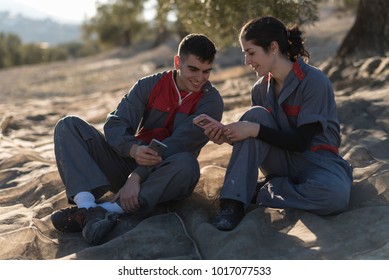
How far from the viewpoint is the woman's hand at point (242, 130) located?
3.44 m

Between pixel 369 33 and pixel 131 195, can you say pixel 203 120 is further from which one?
pixel 369 33

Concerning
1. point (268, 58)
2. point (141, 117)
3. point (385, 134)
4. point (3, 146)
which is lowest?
point (3, 146)

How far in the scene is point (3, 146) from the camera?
6273 millimetres

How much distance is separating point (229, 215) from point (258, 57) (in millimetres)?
967

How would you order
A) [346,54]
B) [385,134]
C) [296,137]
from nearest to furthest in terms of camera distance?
[296,137] → [385,134] → [346,54]

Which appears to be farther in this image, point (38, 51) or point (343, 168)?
point (38, 51)

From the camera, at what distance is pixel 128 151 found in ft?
12.3

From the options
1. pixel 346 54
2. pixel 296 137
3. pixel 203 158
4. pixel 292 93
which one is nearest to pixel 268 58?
pixel 292 93

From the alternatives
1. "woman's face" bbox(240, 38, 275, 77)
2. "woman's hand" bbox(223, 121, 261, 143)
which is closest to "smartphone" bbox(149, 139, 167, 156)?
"woman's hand" bbox(223, 121, 261, 143)

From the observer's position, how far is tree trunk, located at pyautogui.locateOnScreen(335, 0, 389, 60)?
7.32 meters

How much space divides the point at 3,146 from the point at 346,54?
173 inches

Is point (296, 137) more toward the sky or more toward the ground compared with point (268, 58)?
more toward the ground

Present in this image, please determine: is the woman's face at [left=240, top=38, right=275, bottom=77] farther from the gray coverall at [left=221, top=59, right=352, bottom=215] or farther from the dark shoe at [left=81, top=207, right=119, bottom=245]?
the dark shoe at [left=81, top=207, right=119, bottom=245]
